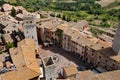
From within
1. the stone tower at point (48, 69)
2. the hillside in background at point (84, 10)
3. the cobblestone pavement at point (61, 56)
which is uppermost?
the stone tower at point (48, 69)

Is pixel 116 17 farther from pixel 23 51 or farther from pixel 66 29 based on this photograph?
pixel 23 51

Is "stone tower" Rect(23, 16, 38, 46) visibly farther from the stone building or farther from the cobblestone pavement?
the cobblestone pavement

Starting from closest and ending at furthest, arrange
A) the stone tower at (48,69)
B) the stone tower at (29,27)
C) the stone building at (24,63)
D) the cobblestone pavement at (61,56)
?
the stone tower at (48,69)
the stone building at (24,63)
the cobblestone pavement at (61,56)
the stone tower at (29,27)

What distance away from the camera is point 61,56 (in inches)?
2790

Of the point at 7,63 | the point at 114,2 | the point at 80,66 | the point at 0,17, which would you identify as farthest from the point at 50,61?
the point at 114,2

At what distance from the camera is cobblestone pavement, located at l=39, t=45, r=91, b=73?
218ft

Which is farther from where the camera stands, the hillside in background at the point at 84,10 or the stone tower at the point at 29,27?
the hillside in background at the point at 84,10

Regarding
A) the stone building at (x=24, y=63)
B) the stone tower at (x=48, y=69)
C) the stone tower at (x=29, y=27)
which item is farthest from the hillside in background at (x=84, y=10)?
the stone tower at (x=48, y=69)

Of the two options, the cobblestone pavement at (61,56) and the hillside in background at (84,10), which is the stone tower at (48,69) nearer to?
the cobblestone pavement at (61,56)

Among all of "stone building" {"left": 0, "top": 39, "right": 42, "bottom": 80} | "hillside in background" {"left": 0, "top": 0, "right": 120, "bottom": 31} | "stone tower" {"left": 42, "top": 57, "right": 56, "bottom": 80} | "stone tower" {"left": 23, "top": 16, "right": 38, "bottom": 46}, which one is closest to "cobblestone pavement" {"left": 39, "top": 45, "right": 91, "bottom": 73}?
"stone tower" {"left": 23, "top": 16, "right": 38, "bottom": 46}

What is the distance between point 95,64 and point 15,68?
86.1ft

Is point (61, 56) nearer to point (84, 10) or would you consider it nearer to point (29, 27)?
point (29, 27)

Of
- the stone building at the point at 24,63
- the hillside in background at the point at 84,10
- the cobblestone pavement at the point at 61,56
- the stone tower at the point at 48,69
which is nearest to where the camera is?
the stone tower at the point at 48,69

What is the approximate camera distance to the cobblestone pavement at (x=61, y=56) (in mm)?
66400
